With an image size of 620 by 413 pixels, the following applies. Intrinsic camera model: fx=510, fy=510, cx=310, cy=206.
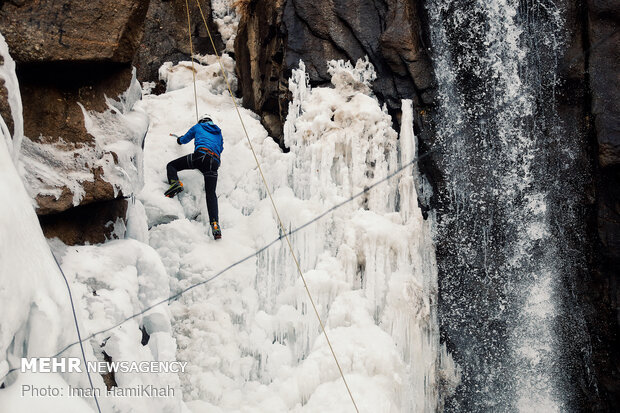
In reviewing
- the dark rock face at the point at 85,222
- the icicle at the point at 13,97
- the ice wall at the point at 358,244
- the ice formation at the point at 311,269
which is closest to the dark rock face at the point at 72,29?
the icicle at the point at 13,97

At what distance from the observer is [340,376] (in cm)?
478

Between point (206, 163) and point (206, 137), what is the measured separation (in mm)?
348

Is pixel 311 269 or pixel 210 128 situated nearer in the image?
pixel 311 269

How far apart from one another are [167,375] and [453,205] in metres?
3.66

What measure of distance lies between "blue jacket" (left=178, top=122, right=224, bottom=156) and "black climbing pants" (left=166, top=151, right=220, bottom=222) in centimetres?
14

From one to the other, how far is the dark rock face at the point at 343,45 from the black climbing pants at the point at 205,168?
123 cm

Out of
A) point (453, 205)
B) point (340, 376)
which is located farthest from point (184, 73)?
point (340, 376)

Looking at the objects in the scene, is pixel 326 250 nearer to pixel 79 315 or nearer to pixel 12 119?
pixel 79 315

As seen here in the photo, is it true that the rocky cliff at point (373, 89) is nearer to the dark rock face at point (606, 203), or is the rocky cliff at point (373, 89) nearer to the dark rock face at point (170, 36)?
the dark rock face at point (606, 203)

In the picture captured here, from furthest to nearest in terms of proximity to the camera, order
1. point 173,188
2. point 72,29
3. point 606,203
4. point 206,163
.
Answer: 1. point 173,188
2. point 206,163
3. point 606,203
4. point 72,29

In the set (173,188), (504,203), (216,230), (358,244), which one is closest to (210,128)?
(173,188)

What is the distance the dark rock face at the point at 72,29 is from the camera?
373 centimetres

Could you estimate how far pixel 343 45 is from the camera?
6352 mm

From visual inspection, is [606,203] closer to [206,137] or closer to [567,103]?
[567,103]
